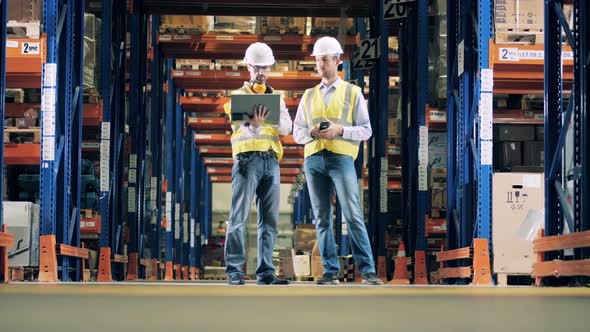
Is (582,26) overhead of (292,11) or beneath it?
beneath

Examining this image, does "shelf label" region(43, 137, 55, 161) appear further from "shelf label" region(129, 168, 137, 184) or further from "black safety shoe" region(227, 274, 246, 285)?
"shelf label" region(129, 168, 137, 184)

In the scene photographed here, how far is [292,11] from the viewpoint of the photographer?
15.9 metres

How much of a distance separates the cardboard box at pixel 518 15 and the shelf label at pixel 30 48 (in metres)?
4.97

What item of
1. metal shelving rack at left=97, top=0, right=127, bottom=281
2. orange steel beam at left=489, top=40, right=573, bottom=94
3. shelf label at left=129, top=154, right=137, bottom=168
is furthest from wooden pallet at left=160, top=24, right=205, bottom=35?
orange steel beam at left=489, top=40, right=573, bottom=94

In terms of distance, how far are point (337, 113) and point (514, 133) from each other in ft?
17.0

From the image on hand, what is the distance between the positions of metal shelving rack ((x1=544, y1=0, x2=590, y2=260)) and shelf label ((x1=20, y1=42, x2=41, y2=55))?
5506mm

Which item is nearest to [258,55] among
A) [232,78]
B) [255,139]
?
[255,139]

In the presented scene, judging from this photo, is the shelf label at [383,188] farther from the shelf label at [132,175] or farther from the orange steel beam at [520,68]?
the shelf label at [132,175]

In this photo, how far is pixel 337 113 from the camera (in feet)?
26.2

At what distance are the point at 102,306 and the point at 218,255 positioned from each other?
123 ft

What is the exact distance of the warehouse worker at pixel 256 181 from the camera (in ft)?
26.0

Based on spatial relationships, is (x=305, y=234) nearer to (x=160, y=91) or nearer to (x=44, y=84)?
(x=160, y=91)

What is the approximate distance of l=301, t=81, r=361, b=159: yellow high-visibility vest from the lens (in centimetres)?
798

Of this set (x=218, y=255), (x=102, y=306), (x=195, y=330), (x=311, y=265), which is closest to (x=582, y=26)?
(x=102, y=306)
